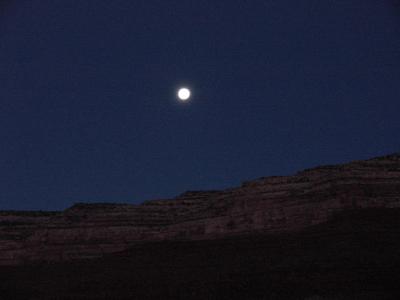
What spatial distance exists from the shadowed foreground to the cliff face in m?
1.50

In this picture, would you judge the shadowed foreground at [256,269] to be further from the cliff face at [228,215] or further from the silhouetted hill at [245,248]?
the cliff face at [228,215]

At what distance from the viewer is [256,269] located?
89.0 feet

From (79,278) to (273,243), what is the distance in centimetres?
1552

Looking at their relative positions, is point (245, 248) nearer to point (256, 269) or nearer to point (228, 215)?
point (256, 269)

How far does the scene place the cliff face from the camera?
31188 millimetres

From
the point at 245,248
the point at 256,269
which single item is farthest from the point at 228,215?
the point at 256,269

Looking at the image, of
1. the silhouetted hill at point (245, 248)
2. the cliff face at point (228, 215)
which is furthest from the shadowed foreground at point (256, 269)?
the cliff face at point (228, 215)

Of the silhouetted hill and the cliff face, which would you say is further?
the cliff face

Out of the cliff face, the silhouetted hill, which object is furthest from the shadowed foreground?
the cliff face

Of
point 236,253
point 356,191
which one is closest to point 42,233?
point 236,253

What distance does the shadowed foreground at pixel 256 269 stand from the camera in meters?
23.0

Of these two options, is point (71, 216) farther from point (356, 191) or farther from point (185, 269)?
point (356, 191)

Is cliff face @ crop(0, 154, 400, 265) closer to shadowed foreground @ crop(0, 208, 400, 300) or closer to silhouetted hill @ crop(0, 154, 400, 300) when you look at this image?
silhouetted hill @ crop(0, 154, 400, 300)

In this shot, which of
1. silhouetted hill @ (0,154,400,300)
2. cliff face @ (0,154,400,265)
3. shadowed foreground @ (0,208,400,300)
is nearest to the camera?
shadowed foreground @ (0,208,400,300)
